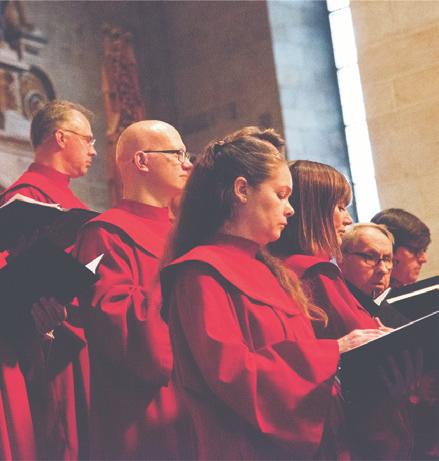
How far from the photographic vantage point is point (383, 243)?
5371mm

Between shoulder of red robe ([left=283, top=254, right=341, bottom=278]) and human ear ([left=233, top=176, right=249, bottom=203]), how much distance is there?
568 mm

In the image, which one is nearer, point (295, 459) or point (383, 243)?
point (295, 459)

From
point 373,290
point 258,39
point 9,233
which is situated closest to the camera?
point 9,233

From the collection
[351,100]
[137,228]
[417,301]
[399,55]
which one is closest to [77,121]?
[137,228]

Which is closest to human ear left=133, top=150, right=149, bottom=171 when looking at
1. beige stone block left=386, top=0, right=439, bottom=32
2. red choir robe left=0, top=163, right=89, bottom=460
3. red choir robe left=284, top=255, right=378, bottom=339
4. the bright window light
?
red choir robe left=0, top=163, right=89, bottom=460

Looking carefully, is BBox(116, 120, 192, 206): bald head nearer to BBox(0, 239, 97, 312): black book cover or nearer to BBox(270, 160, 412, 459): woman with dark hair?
BBox(270, 160, 412, 459): woman with dark hair

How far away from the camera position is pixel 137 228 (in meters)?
4.86

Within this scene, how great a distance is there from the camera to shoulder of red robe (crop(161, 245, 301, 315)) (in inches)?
142

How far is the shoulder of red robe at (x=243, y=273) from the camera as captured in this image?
11.8ft

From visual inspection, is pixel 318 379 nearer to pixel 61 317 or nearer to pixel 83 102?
pixel 61 317

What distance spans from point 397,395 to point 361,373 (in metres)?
0.15

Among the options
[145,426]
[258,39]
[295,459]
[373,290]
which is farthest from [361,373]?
[258,39]

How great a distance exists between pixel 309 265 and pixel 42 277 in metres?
1.03

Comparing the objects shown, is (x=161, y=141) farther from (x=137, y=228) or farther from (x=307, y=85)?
(x=307, y=85)
